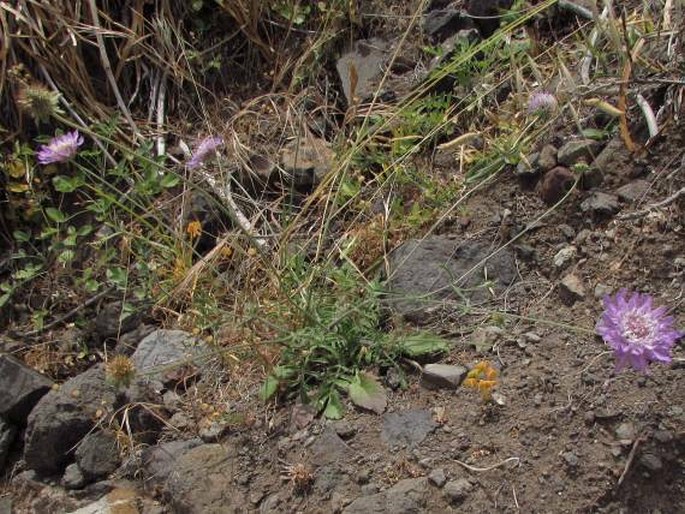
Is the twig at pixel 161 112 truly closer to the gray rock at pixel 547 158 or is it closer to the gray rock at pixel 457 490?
the gray rock at pixel 547 158

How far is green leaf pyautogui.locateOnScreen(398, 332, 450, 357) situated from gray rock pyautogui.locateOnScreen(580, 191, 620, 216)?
55cm

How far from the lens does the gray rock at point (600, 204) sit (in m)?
2.46

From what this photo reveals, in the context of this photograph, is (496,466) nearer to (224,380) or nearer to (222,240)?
(224,380)

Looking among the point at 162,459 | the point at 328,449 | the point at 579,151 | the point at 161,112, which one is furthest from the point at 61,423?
the point at 579,151

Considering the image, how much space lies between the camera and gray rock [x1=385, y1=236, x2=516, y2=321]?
249cm

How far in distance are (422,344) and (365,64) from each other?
1.40 metres

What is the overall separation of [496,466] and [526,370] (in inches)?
11.4

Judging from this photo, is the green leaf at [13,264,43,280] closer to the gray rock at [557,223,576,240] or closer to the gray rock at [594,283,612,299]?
the gray rock at [557,223,576,240]

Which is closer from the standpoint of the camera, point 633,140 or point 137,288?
point 633,140

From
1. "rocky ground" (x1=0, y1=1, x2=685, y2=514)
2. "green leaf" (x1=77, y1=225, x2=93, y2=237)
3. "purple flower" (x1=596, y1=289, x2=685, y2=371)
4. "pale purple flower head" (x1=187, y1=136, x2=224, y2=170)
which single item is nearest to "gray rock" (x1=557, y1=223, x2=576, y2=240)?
"rocky ground" (x1=0, y1=1, x2=685, y2=514)

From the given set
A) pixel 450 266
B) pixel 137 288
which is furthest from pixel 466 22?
pixel 137 288

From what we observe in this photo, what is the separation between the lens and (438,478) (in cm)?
206

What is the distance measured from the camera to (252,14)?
353cm

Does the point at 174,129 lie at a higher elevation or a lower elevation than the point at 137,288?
higher
